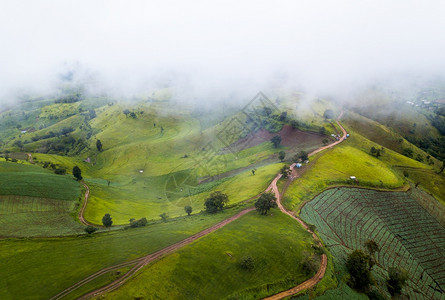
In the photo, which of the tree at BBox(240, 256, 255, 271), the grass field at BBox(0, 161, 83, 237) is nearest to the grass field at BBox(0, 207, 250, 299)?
the grass field at BBox(0, 161, 83, 237)

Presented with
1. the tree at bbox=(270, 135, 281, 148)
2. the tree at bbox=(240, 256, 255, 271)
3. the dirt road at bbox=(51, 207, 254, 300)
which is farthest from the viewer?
the tree at bbox=(270, 135, 281, 148)

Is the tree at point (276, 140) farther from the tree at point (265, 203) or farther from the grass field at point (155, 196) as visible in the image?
the tree at point (265, 203)

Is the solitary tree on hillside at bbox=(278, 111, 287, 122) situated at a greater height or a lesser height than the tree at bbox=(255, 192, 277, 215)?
greater

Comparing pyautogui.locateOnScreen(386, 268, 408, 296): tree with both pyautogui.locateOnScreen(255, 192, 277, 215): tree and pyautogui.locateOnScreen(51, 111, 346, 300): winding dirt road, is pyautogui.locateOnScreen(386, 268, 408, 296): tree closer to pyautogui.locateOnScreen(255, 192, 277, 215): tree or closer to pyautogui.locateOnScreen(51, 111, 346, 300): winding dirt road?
pyautogui.locateOnScreen(51, 111, 346, 300): winding dirt road

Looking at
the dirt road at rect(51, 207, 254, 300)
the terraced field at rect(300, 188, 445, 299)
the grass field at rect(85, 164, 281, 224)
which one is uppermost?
the dirt road at rect(51, 207, 254, 300)

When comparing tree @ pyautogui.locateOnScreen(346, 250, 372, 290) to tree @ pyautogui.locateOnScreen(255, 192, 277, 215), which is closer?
tree @ pyautogui.locateOnScreen(346, 250, 372, 290)

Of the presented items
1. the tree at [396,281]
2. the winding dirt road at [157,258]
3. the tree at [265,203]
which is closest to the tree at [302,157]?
the winding dirt road at [157,258]
